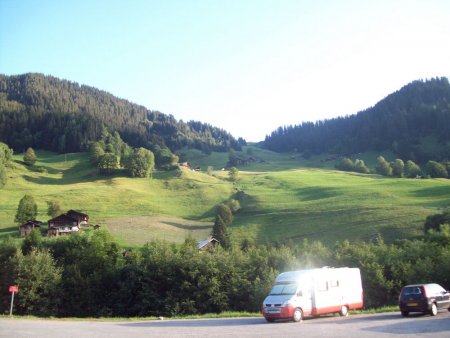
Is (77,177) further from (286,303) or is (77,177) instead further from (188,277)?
(286,303)

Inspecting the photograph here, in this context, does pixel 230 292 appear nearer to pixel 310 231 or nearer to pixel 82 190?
pixel 310 231

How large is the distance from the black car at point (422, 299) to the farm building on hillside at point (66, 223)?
7196 cm

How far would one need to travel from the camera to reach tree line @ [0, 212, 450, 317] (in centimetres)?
3619

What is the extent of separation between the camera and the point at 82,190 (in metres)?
121

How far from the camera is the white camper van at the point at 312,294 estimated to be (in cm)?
2544

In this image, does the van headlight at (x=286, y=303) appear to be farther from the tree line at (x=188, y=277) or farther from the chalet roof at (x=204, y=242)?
the chalet roof at (x=204, y=242)

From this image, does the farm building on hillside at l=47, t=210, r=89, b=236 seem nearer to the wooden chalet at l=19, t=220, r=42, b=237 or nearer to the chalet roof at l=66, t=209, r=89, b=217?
the chalet roof at l=66, t=209, r=89, b=217

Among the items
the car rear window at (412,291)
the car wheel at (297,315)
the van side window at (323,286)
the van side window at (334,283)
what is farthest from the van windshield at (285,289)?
the car rear window at (412,291)

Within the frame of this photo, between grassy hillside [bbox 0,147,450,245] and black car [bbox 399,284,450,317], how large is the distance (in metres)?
41.3

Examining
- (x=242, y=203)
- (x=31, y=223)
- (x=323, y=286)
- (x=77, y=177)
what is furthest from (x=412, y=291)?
(x=77, y=177)

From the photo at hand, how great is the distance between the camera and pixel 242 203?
10788 centimetres

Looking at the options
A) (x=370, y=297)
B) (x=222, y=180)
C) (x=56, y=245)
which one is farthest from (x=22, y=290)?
(x=222, y=180)

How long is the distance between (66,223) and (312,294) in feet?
238

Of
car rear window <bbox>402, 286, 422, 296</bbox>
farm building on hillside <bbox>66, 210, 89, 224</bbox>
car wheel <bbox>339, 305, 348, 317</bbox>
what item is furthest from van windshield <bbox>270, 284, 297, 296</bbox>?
farm building on hillside <bbox>66, 210, 89, 224</bbox>
